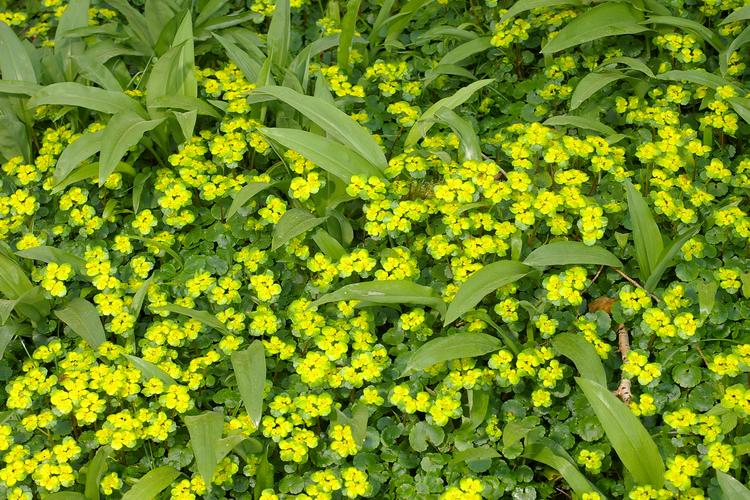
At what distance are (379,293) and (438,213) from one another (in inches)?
23.0

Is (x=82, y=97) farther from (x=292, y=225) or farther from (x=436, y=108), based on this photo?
A: (x=436, y=108)

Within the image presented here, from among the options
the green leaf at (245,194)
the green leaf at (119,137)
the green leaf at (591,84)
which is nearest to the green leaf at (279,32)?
the green leaf at (119,137)

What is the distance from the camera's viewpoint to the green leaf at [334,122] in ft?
10.3

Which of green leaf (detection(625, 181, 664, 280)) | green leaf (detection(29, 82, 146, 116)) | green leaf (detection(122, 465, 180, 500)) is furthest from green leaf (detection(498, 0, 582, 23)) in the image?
green leaf (detection(122, 465, 180, 500))

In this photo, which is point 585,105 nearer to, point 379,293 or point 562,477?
point 379,293

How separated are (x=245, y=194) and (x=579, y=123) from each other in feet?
4.45

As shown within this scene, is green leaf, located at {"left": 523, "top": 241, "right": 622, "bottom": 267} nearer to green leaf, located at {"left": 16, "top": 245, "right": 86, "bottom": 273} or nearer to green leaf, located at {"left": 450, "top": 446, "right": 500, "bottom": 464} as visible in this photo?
green leaf, located at {"left": 450, "top": 446, "right": 500, "bottom": 464}

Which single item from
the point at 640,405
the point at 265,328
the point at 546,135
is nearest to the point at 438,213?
the point at 546,135

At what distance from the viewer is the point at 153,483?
258 cm

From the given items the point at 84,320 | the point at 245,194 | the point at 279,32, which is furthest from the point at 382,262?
the point at 279,32

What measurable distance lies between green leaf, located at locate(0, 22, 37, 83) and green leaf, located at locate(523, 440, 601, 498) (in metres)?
2.60

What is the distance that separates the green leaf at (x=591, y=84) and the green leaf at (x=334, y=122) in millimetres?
836

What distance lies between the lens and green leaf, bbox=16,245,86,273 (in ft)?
10.1

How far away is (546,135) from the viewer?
3.12 meters
